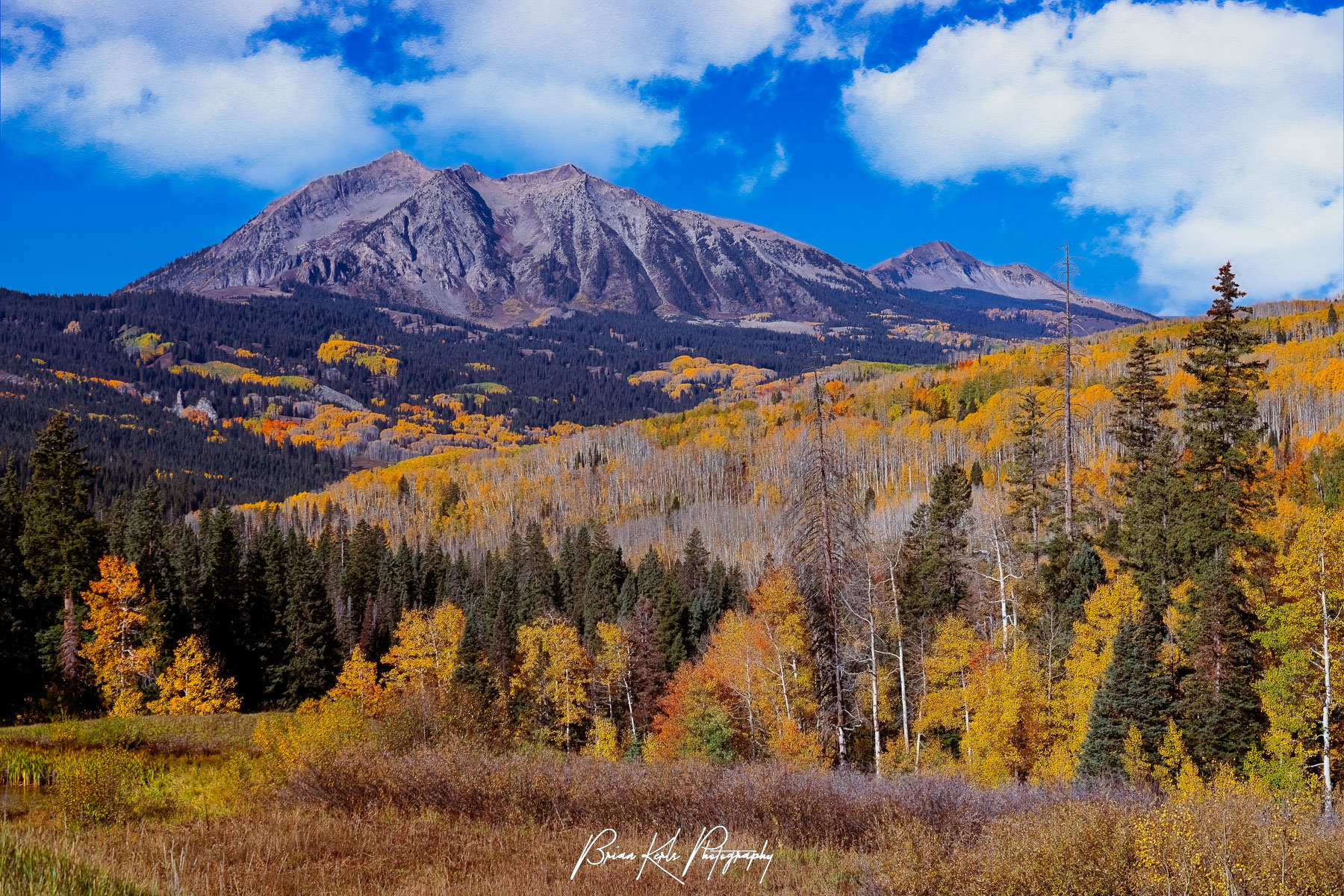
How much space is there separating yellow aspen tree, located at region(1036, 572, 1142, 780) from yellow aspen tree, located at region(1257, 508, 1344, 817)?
20.6 feet

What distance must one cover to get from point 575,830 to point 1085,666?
27214mm

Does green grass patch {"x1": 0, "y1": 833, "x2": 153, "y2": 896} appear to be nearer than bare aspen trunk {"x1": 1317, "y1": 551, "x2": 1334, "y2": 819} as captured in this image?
Yes

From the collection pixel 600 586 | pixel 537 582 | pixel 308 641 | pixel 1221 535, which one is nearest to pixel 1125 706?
pixel 1221 535

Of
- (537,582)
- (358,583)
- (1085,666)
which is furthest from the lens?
(358,583)

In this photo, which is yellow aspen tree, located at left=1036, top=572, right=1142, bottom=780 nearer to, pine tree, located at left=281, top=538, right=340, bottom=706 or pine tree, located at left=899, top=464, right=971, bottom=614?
pine tree, located at left=899, top=464, right=971, bottom=614

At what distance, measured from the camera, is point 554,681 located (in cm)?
5159

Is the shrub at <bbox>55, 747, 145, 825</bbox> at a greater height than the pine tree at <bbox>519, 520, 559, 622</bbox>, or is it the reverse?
the shrub at <bbox>55, 747, 145, 825</bbox>

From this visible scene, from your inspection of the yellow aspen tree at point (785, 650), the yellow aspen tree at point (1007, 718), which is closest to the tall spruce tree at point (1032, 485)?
the yellow aspen tree at point (1007, 718)

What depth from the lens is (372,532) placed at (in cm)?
9338

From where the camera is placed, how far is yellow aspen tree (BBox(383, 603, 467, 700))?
4981 cm

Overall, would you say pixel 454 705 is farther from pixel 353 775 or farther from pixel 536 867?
pixel 536 867

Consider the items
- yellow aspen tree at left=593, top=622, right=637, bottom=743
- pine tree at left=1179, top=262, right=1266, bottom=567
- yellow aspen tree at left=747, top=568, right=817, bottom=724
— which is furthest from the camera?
yellow aspen tree at left=593, top=622, right=637, bottom=743

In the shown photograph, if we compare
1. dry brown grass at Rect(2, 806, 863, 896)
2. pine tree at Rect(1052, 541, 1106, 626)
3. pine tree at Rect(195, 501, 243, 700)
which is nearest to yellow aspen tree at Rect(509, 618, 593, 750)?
pine tree at Rect(195, 501, 243, 700)

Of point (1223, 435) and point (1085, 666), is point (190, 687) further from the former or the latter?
point (1223, 435)
